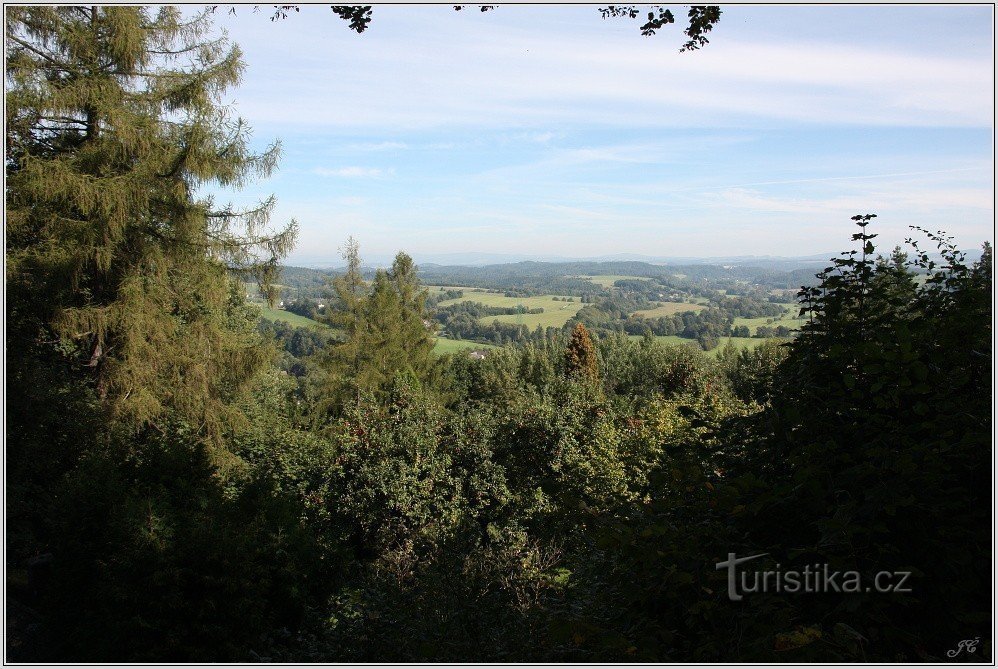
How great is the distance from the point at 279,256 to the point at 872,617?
11.4 m

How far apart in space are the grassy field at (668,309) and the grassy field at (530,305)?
7.59 m

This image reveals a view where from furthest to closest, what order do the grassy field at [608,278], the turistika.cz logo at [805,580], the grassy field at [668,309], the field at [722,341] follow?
1. the grassy field at [608,278]
2. the grassy field at [668,309]
3. the field at [722,341]
4. the turistika.cz logo at [805,580]

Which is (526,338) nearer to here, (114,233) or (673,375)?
(673,375)

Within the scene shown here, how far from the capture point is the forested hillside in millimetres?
3086

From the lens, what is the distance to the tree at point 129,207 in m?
9.74

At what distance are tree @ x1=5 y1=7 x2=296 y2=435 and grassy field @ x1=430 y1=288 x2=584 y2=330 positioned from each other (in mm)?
47085

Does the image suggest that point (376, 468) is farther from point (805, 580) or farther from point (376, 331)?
point (376, 331)

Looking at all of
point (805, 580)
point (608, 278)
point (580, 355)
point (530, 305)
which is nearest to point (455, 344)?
point (580, 355)

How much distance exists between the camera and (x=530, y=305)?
236ft

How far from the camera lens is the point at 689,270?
2795 inches
